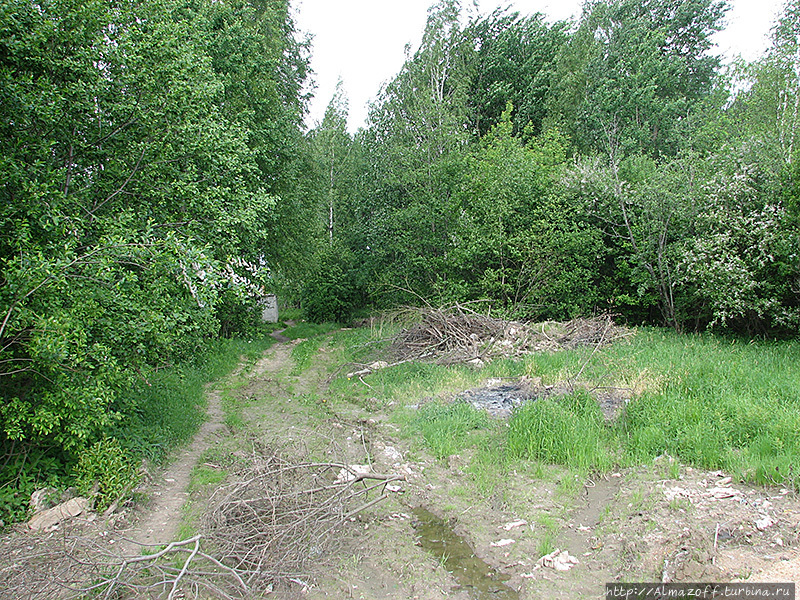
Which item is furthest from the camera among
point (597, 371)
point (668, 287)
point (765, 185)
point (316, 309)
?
point (316, 309)

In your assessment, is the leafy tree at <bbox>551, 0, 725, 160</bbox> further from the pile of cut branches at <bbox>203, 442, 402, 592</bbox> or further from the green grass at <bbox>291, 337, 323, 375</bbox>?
the pile of cut branches at <bbox>203, 442, 402, 592</bbox>

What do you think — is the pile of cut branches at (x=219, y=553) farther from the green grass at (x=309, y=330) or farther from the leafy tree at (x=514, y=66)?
the leafy tree at (x=514, y=66)

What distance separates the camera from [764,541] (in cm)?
451

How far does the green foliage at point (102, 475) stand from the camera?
5.54 m

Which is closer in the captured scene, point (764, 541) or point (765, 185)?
point (764, 541)

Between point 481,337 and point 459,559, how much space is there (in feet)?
26.4

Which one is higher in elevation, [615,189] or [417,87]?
[417,87]

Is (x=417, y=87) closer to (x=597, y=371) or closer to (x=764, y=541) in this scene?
(x=597, y=371)

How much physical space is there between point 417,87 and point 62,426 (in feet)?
56.5

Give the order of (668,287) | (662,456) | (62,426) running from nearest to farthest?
(62,426)
(662,456)
(668,287)

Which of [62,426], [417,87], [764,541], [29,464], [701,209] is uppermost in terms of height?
[417,87]

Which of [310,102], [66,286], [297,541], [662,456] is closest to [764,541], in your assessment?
[662,456]

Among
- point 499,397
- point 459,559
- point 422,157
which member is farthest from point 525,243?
point 459,559

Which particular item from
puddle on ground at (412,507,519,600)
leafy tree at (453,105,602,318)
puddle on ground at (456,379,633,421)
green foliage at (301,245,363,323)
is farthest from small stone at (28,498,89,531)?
green foliage at (301,245,363,323)
